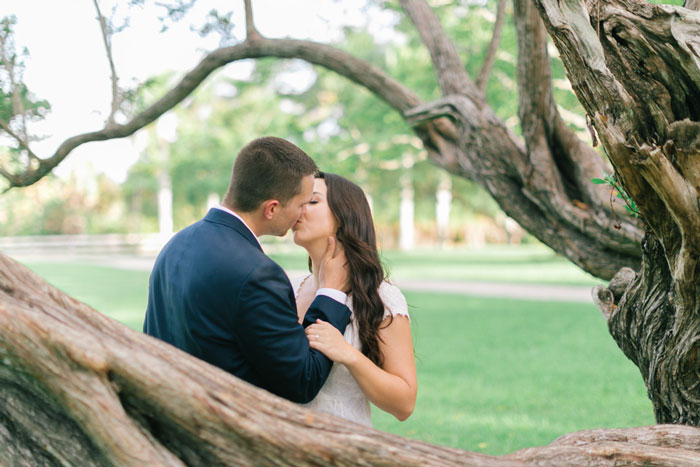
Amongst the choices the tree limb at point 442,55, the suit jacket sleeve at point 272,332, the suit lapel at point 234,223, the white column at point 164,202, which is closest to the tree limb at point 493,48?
the tree limb at point 442,55

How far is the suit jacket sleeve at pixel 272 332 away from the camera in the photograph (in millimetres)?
2355

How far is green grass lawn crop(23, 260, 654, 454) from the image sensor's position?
735cm

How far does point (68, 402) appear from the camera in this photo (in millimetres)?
1896

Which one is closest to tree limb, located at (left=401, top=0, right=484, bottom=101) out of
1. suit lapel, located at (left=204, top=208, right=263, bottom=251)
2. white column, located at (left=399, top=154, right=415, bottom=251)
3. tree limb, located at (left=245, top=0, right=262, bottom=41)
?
tree limb, located at (left=245, top=0, right=262, bottom=41)

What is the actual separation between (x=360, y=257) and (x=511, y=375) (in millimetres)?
7378

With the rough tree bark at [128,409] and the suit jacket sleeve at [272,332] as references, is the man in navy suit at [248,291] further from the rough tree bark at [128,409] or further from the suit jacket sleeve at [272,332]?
the rough tree bark at [128,409]

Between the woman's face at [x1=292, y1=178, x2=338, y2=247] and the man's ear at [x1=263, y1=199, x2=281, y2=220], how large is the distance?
0.48 m

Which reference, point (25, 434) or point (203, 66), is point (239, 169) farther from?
point (203, 66)

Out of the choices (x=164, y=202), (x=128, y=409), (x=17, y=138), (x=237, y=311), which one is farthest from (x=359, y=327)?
(x=164, y=202)

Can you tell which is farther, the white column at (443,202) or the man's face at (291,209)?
the white column at (443,202)

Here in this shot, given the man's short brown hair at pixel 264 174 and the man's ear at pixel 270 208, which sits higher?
the man's short brown hair at pixel 264 174

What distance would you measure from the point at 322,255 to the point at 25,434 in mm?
1503

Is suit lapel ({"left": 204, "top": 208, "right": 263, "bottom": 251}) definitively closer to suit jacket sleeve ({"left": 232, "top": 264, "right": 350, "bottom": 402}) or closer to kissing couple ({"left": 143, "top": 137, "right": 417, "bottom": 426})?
kissing couple ({"left": 143, "top": 137, "right": 417, "bottom": 426})

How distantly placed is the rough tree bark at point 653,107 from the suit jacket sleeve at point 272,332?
121cm
